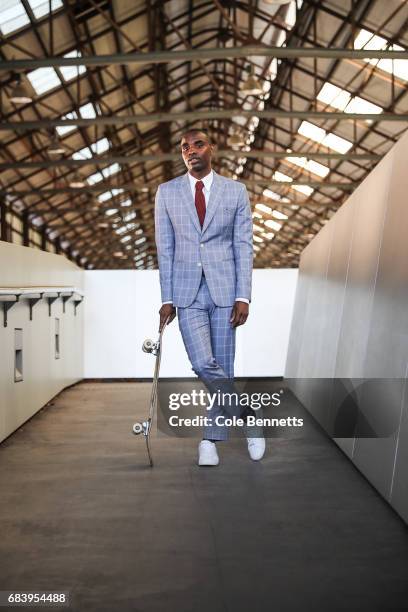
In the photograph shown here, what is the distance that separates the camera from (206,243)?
3.82 metres

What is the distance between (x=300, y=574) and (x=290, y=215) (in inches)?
1224

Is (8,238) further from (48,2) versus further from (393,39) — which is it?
(393,39)

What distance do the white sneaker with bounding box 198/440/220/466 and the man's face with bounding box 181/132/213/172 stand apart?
1.44 metres

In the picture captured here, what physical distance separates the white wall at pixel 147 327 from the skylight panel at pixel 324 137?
13139mm

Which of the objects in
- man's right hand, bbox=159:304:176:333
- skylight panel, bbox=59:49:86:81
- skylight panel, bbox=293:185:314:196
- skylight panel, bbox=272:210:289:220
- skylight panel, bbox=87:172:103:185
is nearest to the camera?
man's right hand, bbox=159:304:176:333

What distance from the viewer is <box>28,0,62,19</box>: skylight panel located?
42.5 ft

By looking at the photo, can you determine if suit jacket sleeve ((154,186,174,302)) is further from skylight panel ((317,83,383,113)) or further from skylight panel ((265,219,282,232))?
skylight panel ((265,219,282,232))

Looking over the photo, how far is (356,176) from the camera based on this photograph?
23.6m

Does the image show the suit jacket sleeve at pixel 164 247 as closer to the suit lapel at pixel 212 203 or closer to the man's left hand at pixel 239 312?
the suit lapel at pixel 212 203

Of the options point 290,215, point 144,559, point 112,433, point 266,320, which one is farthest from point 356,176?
point 144,559

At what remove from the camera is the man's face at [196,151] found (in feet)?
12.4

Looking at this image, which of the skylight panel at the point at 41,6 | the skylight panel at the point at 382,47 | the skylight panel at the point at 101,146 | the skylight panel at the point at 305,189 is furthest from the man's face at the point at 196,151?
the skylight panel at the point at 305,189

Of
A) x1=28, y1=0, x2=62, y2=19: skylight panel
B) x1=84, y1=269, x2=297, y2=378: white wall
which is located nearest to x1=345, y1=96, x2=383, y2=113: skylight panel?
x1=28, y1=0, x2=62, y2=19: skylight panel

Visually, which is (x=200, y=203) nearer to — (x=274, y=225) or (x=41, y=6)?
(x=41, y=6)
